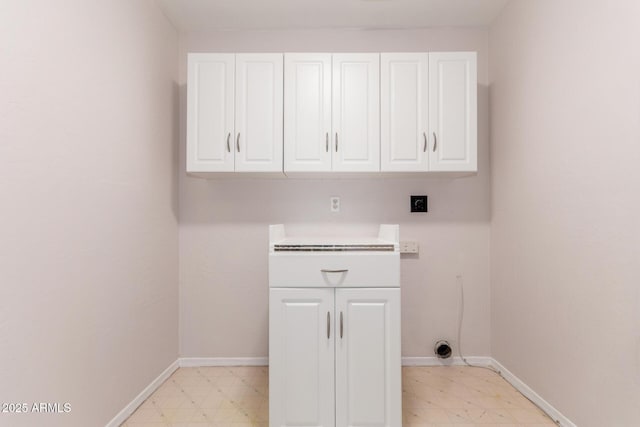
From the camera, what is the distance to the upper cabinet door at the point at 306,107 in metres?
2.01

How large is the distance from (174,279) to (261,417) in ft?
3.56

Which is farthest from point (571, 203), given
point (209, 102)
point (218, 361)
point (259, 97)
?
point (218, 361)

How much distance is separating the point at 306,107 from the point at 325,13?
70 cm

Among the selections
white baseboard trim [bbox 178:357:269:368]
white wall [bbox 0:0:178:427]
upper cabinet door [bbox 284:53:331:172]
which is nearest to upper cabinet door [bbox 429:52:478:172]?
upper cabinet door [bbox 284:53:331:172]

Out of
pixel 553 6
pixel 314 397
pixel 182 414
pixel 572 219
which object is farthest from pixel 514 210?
pixel 182 414

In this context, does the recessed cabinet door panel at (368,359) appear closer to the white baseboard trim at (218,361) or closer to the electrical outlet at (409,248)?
the electrical outlet at (409,248)

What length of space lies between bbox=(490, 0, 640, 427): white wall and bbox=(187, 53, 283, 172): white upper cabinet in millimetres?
1415

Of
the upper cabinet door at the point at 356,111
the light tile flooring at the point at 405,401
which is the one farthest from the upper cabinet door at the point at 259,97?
the light tile flooring at the point at 405,401

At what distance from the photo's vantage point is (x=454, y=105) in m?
2.01

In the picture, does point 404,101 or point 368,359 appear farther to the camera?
point 404,101

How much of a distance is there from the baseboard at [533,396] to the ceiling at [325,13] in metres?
2.29

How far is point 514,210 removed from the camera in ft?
6.73

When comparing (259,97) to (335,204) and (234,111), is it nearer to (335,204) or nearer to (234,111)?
A: (234,111)

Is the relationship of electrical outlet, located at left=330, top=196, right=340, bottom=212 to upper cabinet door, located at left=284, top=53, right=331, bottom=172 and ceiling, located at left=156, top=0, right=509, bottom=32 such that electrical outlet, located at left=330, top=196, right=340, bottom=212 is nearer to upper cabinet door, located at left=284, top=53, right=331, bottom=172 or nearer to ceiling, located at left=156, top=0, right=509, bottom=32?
upper cabinet door, located at left=284, top=53, right=331, bottom=172
